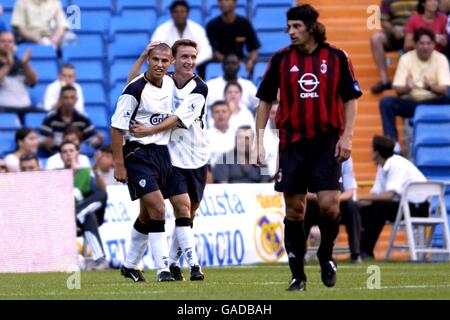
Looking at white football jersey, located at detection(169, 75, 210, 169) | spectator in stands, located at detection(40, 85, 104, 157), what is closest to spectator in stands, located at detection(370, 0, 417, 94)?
spectator in stands, located at detection(40, 85, 104, 157)

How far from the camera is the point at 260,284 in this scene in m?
11.4

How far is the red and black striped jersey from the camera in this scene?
390 inches

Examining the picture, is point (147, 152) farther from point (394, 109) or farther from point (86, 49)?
point (86, 49)

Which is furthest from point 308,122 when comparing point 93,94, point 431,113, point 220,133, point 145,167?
point 93,94

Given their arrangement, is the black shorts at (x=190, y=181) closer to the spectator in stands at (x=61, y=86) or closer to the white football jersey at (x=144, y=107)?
the white football jersey at (x=144, y=107)

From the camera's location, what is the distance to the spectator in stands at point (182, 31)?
2012 cm

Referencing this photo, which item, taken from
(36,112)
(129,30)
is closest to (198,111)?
(36,112)

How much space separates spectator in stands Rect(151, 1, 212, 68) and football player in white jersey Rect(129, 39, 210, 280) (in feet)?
24.2

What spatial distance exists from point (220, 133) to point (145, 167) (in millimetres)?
6413

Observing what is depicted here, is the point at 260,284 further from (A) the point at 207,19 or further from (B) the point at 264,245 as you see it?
(A) the point at 207,19

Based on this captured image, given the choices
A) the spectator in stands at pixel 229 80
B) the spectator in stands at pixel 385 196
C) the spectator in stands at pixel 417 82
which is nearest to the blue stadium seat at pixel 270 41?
the spectator in stands at pixel 229 80

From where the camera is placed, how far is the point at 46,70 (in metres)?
20.7

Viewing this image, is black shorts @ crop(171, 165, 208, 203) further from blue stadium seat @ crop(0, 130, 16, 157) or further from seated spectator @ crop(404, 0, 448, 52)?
seated spectator @ crop(404, 0, 448, 52)

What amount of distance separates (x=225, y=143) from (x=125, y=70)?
3326 mm
